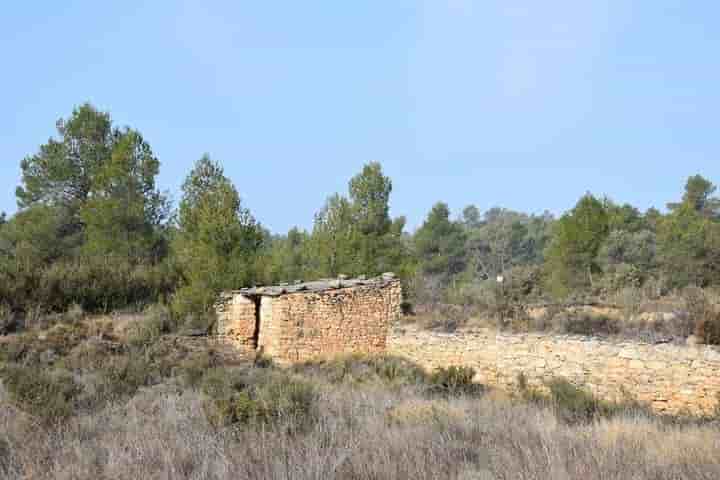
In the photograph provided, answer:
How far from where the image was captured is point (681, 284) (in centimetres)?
2398

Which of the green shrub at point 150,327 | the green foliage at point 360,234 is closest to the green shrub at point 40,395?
the green shrub at point 150,327

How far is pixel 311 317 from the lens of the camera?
46.6ft

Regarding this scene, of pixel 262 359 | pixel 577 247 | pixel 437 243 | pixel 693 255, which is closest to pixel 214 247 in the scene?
pixel 262 359

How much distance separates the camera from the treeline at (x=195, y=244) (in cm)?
1745

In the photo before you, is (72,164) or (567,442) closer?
(567,442)

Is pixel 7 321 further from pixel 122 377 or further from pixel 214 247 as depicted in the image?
pixel 122 377

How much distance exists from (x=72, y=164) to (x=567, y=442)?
23761 mm

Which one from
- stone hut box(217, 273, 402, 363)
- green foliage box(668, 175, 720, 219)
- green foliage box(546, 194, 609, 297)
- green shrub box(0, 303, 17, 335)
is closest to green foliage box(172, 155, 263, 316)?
stone hut box(217, 273, 402, 363)

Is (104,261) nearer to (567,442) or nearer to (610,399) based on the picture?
(610,399)

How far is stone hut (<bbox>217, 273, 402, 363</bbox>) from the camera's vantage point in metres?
14.0

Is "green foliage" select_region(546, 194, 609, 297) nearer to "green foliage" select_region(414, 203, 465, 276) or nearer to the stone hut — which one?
"green foliage" select_region(414, 203, 465, 276)

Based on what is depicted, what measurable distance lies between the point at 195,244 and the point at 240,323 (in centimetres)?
368

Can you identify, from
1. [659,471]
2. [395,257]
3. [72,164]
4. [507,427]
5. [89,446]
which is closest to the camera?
[659,471]

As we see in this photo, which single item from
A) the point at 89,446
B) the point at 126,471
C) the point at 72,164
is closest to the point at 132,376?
the point at 89,446
